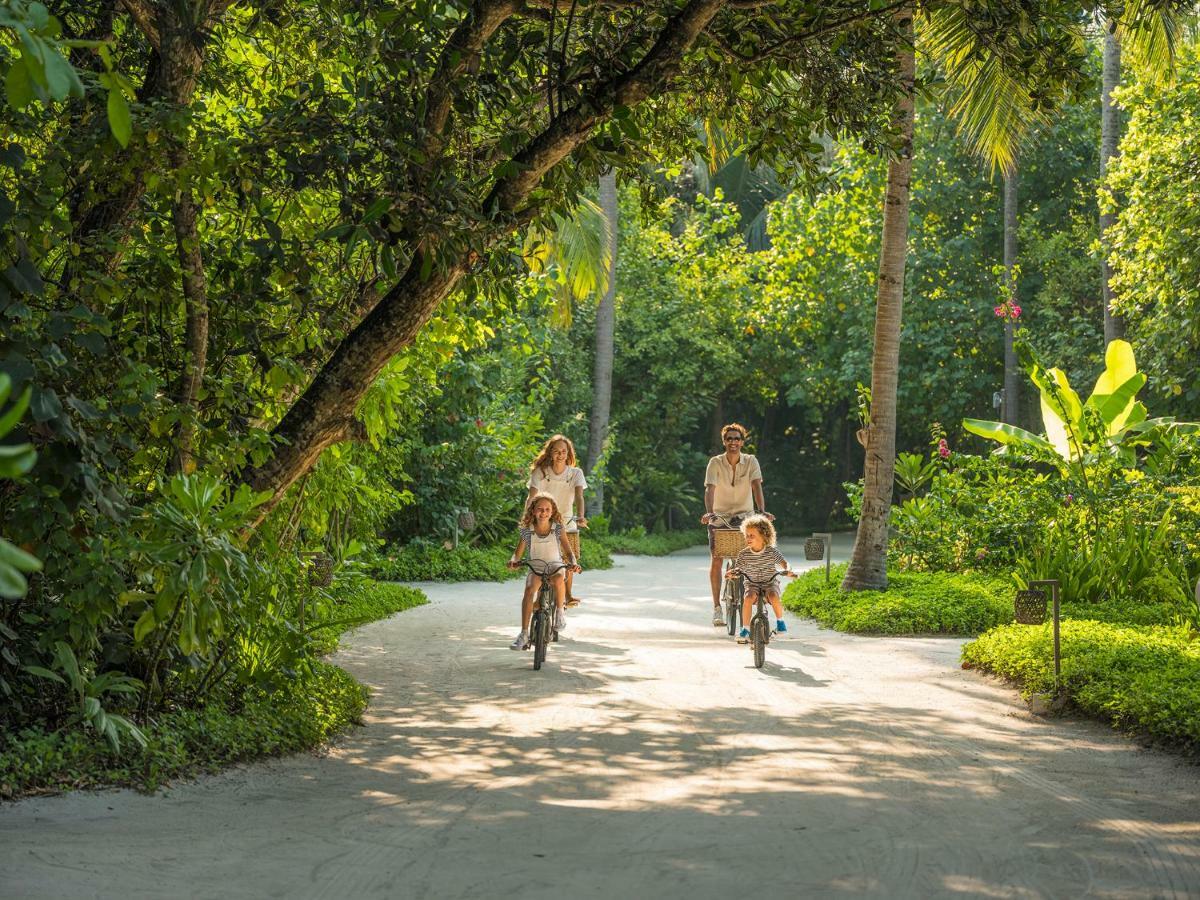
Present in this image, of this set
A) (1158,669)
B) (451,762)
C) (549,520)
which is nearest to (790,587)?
(549,520)

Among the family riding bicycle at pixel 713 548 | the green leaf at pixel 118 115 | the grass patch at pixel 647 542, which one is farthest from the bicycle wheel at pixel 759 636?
the grass patch at pixel 647 542

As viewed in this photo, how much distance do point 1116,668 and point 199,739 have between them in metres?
5.87

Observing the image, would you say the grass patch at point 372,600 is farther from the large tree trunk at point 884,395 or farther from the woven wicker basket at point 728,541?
the large tree trunk at point 884,395

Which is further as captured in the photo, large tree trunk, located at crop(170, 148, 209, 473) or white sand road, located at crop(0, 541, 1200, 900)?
large tree trunk, located at crop(170, 148, 209, 473)

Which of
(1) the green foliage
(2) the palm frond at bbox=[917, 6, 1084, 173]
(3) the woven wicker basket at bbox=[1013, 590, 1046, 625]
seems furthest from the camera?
(1) the green foliage

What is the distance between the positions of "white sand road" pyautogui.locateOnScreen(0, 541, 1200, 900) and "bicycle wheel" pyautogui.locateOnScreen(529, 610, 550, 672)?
163 mm

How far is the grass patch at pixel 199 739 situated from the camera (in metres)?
6.38

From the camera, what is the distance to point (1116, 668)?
372 inches

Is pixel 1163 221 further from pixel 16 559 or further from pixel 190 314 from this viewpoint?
pixel 16 559

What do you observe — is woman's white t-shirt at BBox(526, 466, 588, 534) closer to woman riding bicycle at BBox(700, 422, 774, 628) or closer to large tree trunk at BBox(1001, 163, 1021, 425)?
woman riding bicycle at BBox(700, 422, 774, 628)

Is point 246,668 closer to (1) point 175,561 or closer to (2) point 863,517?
(1) point 175,561

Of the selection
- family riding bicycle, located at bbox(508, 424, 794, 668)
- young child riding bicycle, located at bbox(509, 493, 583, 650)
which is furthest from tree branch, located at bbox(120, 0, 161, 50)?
young child riding bicycle, located at bbox(509, 493, 583, 650)

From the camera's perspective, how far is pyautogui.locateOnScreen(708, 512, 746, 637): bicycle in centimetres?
1337

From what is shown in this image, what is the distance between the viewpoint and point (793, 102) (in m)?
9.95
